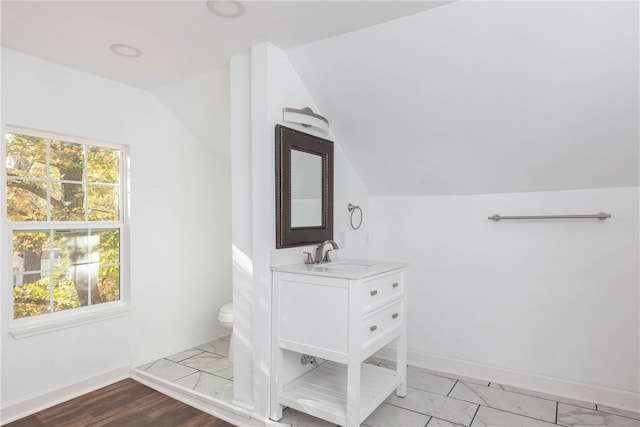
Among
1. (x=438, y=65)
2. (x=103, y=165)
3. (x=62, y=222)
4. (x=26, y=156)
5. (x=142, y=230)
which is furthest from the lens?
(x=142, y=230)

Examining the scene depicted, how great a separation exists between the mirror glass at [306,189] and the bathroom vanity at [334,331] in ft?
1.05

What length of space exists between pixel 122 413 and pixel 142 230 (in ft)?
4.42

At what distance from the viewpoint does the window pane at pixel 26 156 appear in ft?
8.40

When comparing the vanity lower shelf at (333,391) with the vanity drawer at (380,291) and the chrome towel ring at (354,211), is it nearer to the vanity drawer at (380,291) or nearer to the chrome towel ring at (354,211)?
the vanity drawer at (380,291)

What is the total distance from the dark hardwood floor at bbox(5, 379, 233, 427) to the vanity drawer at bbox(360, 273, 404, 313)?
3.80 ft

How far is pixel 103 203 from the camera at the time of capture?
306 cm

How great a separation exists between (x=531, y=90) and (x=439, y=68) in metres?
0.52

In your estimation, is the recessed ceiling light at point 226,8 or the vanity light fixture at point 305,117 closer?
the recessed ceiling light at point 226,8

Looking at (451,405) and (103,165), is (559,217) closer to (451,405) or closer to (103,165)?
(451,405)

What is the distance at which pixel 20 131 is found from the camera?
102 inches

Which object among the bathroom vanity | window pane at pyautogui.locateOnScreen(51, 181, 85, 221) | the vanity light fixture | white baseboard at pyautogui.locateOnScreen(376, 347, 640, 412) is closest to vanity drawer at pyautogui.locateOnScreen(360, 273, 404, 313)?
the bathroom vanity

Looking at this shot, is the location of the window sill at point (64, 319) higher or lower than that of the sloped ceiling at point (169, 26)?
lower

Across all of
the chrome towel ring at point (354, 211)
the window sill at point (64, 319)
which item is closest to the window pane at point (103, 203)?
the window sill at point (64, 319)

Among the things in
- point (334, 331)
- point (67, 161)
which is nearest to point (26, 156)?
point (67, 161)
